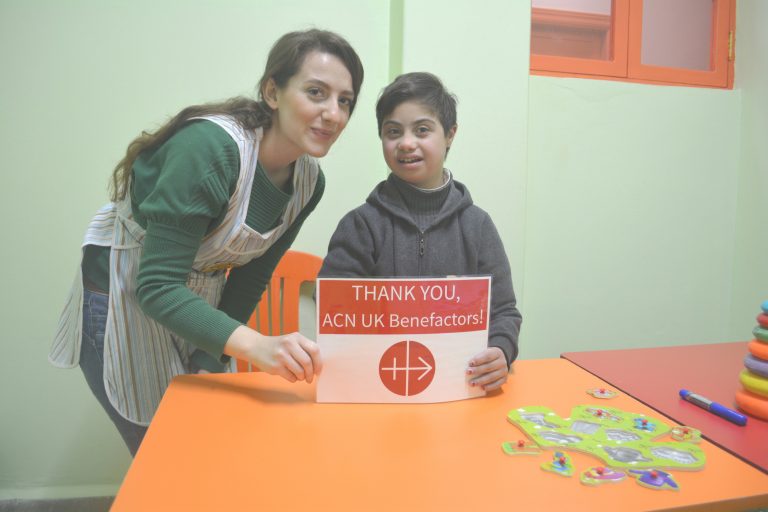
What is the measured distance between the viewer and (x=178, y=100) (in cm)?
169

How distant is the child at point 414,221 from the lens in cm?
111

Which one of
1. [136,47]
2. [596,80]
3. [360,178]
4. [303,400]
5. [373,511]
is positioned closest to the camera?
[373,511]

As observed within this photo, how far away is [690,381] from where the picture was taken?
2.99 ft

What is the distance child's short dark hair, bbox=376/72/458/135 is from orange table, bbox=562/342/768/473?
1.99ft

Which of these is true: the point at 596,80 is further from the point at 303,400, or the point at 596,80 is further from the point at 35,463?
the point at 35,463

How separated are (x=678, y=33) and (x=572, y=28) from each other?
0.51 meters

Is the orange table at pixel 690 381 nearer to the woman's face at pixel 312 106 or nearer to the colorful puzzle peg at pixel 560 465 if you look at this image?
the colorful puzzle peg at pixel 560 465

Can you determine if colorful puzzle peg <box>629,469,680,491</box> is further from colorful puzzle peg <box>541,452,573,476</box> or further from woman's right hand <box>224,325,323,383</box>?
woman's right hand <box>224,325,323,383</box>

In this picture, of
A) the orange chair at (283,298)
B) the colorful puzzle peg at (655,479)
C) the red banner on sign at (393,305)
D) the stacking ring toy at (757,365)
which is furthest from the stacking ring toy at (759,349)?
the orange chair at (283,298)

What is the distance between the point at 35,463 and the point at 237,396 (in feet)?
4.57

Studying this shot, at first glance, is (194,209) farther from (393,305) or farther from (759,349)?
(759,349)

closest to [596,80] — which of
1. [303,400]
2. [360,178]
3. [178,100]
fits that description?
[360,178]

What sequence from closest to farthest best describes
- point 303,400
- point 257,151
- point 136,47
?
point 303,400, point 257,151, point 136,47

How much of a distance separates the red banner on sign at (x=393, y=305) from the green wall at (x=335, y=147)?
1.02 metres
